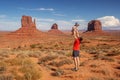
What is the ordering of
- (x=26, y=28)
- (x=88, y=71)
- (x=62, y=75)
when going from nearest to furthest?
(x=62, y=75) < (x=88, y=71) < (x=26, y=28)

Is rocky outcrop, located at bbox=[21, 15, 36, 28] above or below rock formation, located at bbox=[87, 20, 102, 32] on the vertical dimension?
above

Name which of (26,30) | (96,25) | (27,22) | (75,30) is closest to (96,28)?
(96,25)

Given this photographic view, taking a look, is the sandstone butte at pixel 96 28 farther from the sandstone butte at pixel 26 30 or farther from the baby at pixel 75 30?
the baby at pixel 75 30

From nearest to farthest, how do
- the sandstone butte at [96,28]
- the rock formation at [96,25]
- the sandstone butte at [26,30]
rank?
the sandstone butte at [26,30] < the sandstone butte at [96,28] < the rock formation at [96,25]

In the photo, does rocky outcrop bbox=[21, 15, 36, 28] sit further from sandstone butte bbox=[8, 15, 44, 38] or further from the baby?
the baby

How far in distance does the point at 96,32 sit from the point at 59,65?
113366 mm

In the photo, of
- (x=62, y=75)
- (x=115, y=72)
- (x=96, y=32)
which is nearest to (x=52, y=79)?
(x=62, y=75)

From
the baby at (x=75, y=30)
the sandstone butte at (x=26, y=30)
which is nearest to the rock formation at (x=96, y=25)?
the sandstone butte at (x=26, y=30)

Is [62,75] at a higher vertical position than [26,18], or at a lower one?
lower

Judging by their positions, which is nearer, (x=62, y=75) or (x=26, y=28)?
(x=62, y=75)

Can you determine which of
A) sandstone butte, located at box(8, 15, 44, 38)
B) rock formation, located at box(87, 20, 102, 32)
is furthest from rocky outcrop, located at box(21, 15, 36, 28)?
rock formation, located at box(87, 20, 102, 32)

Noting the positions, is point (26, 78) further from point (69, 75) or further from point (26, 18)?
point (26, 18)

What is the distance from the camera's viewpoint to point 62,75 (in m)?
8.73

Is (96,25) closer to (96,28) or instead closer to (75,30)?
(96,28)
